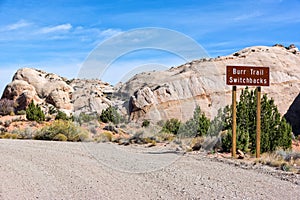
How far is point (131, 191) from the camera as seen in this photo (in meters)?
8.59

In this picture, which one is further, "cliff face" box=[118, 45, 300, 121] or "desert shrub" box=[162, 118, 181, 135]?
"cliff face" box=[118, 45, 300, 121]

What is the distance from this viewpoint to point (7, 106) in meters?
43.3

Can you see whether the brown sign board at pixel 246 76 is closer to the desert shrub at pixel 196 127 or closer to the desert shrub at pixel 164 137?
the desert shrub at pixel 196 127

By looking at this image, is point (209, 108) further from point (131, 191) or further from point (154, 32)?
point (131, 191)

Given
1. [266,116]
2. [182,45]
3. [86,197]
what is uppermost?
[182,45]

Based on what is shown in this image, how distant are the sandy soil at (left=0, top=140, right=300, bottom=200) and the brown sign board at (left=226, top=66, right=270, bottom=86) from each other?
3.50 m

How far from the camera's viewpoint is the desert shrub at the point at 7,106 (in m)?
42.3

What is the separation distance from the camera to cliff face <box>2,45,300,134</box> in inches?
1391

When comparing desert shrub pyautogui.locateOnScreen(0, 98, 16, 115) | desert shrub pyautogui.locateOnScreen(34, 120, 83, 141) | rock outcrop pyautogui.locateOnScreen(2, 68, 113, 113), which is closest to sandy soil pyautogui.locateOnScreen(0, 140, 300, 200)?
desert shrub pyautogui.locateOnScreen(34, 120, 83, 141)

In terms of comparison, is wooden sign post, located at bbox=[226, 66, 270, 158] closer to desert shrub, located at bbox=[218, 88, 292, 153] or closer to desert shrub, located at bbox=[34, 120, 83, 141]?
desert shrub, located at bbox=[218, 88, 292, 153]

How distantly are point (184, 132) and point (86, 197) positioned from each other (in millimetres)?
15818

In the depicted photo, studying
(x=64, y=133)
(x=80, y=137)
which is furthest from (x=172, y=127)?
(x=64, y=133)

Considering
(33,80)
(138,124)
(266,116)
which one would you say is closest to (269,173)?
(266,116)

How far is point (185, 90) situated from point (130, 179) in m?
27.5
